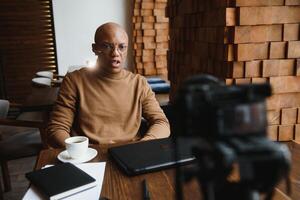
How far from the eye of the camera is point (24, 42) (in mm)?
4906

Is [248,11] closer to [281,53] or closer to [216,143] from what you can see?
[281,53]

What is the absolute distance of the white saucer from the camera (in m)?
1.17

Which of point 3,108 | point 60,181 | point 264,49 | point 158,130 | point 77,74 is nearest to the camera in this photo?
point 60,181

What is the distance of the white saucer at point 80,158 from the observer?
1.17 meters

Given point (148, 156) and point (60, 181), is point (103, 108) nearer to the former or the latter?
point (148, 156)

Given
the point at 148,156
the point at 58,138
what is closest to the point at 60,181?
the point at 148,156

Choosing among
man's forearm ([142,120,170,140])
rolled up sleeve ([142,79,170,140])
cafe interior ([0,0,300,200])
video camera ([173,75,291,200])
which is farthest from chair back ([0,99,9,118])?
video camera ([173,75,291,200])

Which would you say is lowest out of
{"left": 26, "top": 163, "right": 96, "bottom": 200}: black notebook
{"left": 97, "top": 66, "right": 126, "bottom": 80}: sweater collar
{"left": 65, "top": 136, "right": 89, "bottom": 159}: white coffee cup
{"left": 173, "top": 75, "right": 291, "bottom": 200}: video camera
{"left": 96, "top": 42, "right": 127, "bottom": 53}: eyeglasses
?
{"left": 26, "top": 163, "right": 96, "bottom": 200}: black notebook

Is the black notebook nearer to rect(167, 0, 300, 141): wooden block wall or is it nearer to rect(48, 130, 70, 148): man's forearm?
rect(48, 130, 70, 148): man's forearm

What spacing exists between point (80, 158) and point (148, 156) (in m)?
0.26

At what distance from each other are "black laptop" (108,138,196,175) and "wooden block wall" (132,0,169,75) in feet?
9.99

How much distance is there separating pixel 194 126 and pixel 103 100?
54.2 inches

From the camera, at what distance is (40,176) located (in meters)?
1.00

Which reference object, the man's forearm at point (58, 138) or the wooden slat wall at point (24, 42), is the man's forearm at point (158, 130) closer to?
the man's forearm at point (58, 138)
